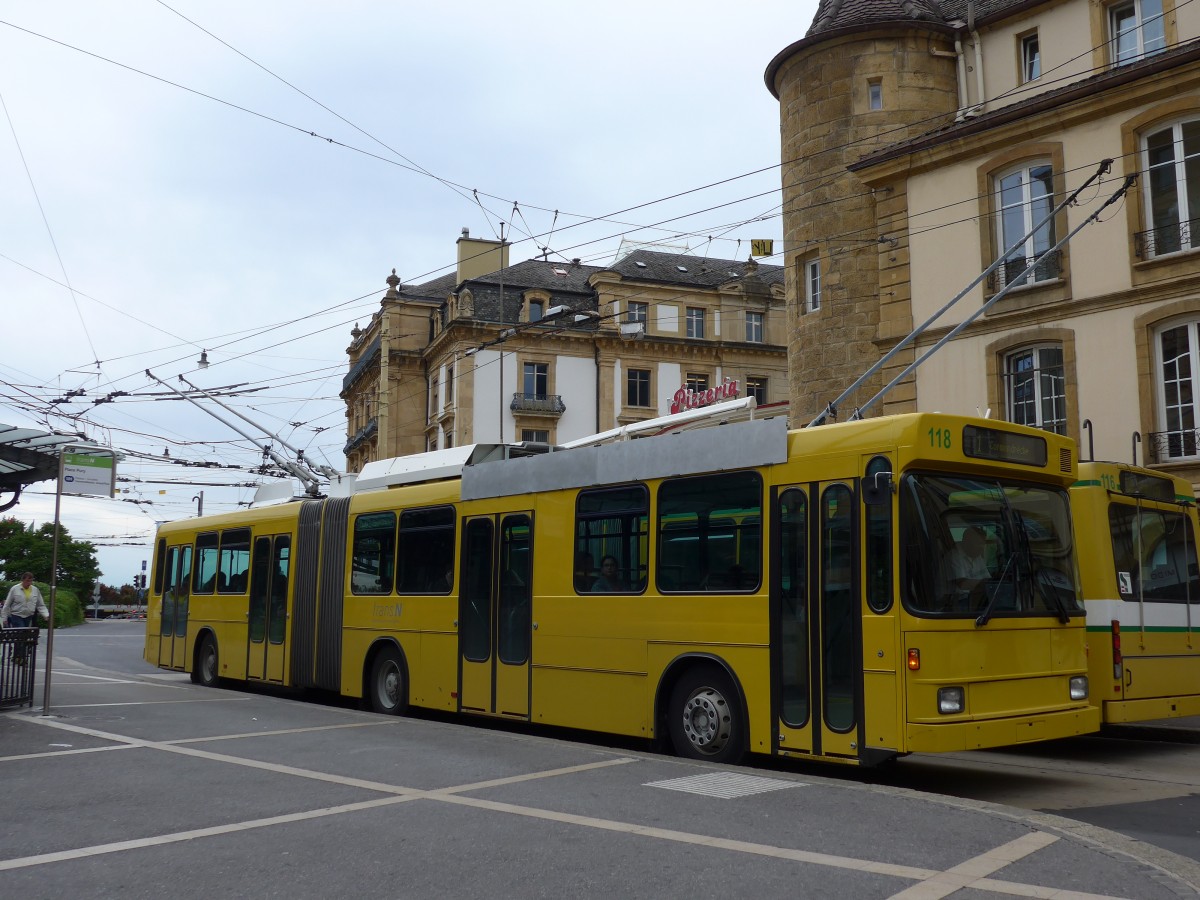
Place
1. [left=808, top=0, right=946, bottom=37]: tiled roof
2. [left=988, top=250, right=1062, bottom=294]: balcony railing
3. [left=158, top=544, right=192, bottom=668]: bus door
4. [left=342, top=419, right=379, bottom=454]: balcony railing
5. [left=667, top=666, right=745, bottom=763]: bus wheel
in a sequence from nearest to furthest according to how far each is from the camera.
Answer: [left=667, top=666, right=745, bottom=763]: bus wheel, [left=158, top=544, right=192, bottom=668]: bus door, [left=988, top=250, right=1062, bottom=294]: balcony railing, [left=808, top=0, right=946, bottom=37]: tiled roof, [left=342, top=419, right=379, bottom=454]: balcony railing

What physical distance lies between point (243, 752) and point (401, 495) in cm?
483

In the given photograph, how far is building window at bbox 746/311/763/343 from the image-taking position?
60.0 metres

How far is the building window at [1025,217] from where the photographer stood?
20.8 m

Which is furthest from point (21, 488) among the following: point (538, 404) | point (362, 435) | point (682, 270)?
point (362, 435)

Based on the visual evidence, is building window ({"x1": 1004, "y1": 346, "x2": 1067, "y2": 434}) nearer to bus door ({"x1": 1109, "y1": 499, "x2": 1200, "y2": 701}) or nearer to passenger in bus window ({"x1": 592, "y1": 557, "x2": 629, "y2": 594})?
bus door ({"x1": 1109, "y1": 499, "x2": 1200, "y2": 701})

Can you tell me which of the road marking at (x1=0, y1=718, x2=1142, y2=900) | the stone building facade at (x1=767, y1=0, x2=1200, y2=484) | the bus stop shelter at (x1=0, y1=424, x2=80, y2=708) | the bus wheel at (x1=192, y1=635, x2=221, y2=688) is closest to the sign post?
the bus stop shelter at (x1=0, y1=424, x2=80, y2=708)

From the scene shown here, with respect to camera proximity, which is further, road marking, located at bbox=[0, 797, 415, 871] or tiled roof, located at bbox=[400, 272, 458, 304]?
tiled roof, located at bbox=[400, 272, 458, 304]

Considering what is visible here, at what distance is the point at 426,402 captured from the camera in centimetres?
6044

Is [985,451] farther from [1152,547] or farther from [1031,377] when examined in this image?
[1031,377]

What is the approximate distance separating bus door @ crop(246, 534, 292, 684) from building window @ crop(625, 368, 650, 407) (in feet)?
134

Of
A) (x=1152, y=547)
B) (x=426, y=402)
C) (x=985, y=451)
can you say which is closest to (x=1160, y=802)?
(x=985, y=451)

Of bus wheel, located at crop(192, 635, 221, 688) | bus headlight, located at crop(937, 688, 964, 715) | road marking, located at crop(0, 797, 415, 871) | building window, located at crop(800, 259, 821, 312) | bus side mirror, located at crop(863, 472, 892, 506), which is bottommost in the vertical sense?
road marking, located at crop(0, 797, 415, 871)

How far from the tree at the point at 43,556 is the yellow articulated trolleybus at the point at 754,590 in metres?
69.0

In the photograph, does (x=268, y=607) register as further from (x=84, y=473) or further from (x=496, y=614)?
(x=496, y=614)
